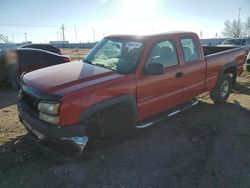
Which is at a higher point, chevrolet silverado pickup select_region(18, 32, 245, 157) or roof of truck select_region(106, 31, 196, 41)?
roof of truck select_region(106, 31, 196, 41)

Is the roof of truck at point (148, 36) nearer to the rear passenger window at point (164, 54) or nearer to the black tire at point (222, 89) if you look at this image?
the rear passenger window at point (164, 54)

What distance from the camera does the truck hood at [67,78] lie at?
3701 mm

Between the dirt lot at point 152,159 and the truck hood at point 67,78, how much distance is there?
1.11 m

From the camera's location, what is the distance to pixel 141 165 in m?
3.89

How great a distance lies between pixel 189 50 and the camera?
5.46 m

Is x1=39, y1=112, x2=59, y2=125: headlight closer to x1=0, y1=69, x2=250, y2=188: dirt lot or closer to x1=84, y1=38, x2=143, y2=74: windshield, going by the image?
x1=0, y1=69, x2=250, y2=188: dirt lot

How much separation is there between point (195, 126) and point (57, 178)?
2971 millimetres

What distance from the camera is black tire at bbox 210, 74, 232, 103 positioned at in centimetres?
659

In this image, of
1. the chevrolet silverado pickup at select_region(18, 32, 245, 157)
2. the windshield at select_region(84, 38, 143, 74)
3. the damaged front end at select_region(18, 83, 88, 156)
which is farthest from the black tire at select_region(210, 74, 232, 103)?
the damaged front end at select_region(18, 83, 88, 156)

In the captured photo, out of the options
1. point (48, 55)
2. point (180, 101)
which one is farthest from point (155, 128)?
point (48, 55)

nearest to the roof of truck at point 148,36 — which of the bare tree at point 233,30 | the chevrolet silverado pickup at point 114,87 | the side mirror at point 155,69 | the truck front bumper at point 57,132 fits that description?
the chevrolet silverado pickup at point 114,87

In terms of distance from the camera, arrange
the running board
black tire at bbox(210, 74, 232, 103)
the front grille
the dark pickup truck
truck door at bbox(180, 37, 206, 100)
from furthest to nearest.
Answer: the dark pickup truck → black tire at bbox(210, 74, 232, 103) → truck door at bbox(180, 37, 206, 100) → the running board → the front grille

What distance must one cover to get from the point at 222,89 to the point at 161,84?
9.12 feet

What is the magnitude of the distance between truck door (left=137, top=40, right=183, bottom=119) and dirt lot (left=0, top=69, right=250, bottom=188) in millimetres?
559
